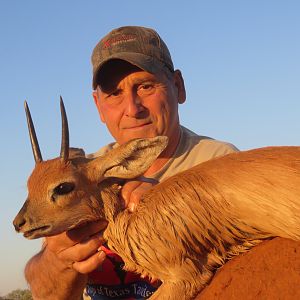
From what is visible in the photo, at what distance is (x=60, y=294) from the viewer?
18.7 feet

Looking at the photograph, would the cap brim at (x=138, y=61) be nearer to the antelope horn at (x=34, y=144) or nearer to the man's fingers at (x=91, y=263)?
the antelope horn at (x=34, y=144)

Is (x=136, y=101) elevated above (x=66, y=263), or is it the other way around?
(x=136, y=101)

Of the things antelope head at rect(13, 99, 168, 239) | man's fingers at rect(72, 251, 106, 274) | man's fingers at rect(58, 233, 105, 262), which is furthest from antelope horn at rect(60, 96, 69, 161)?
man's fingers at rect(72, 251, 106, 274)

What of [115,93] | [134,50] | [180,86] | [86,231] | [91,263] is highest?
[134,50]

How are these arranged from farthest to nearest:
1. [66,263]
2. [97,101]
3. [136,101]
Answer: [97,101] → [136,101] → [66,263]

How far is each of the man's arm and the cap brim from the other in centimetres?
226

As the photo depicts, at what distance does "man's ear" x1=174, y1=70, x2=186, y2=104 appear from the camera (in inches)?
300

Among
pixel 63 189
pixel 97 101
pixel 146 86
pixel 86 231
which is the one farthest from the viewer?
pixel 97 101

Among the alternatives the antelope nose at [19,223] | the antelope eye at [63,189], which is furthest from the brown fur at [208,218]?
the antelope nose at [19,223]

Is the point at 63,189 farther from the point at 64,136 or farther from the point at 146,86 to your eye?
the point at 146,86

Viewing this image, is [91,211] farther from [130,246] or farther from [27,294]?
[27,294]

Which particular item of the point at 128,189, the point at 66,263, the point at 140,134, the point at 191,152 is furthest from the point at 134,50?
the point at 66,263

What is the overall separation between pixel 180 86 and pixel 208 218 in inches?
160

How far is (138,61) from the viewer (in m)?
6.61
